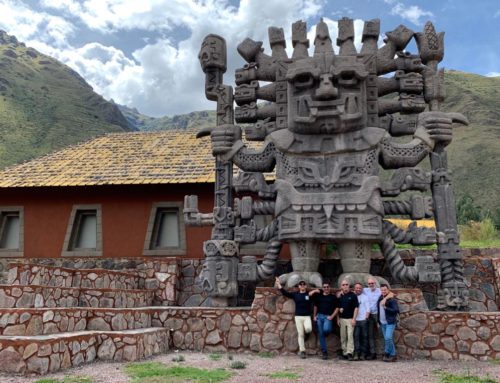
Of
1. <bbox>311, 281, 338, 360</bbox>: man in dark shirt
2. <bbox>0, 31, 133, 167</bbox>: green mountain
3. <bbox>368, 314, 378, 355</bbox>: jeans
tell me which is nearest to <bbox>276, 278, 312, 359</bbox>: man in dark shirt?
<bbox>311, 281, 338, 360</bbox>: man in dark shirt

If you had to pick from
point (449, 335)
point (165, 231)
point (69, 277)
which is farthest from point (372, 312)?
point (165, 231)

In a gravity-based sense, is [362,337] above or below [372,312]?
below

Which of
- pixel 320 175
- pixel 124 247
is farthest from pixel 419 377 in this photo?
pixel 124 247

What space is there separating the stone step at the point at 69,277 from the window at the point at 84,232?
4147 mm

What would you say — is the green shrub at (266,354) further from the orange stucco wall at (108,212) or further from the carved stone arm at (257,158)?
the orange stucco wall at (108,212)

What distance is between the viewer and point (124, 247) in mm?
14734

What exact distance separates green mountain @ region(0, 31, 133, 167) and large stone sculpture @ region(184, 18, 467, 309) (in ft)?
125

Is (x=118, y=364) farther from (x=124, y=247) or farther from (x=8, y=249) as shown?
(x=8, y=249)

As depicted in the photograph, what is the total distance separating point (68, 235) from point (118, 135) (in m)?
5.67

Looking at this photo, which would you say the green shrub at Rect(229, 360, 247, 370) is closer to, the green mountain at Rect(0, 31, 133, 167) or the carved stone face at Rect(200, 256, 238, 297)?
the carved stone face at Rect(200, 256, 238, 297)

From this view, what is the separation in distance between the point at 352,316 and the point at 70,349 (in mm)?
4392

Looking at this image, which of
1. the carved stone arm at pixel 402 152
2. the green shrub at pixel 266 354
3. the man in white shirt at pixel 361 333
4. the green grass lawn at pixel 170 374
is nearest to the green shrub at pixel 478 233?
the carved stone arm at pixel 402 152

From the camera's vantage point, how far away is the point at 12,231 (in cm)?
1592

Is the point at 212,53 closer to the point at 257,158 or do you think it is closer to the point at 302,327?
the point at 257,158
